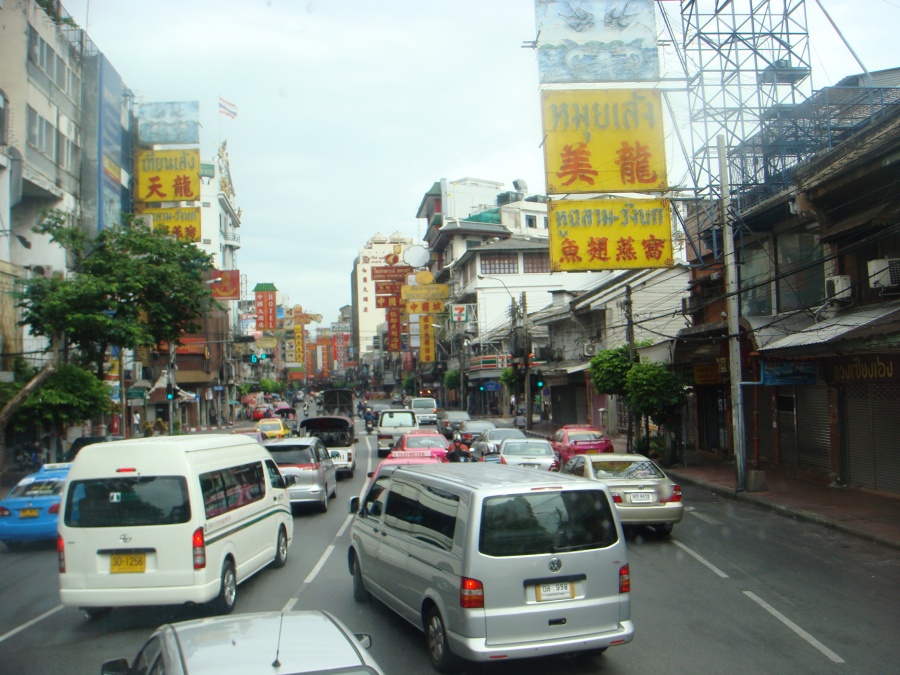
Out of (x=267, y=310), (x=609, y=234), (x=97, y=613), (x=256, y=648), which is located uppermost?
(x=267, y=310)

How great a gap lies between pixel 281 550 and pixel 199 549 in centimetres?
333

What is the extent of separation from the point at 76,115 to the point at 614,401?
29657 millimetres

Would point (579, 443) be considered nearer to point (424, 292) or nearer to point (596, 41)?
point (596, 41)

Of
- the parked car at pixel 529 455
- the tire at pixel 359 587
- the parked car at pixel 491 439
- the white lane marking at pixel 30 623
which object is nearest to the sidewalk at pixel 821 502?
the parked car at pixel 529 455

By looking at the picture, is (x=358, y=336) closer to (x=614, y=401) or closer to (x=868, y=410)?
(x=614, y=401)

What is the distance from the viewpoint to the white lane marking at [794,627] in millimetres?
7484

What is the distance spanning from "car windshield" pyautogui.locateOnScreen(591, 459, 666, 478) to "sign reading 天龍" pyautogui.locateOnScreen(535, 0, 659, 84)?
35.0 feet

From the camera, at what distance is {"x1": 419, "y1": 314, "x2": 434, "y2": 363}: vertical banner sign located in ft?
249

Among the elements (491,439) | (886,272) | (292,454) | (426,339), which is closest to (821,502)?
(886,272)

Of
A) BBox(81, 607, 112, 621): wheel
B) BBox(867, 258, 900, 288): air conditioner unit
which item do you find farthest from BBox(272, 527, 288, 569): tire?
BBox(867, 258, 900, 288): air conditioner unit

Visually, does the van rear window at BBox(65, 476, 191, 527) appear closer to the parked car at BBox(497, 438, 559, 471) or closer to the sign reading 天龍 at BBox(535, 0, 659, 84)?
the parked car at BBox(497, 438, 559, 471)

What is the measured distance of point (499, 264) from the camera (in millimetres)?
68625

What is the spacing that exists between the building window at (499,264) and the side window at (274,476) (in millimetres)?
56866

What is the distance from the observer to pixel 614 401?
138ft
